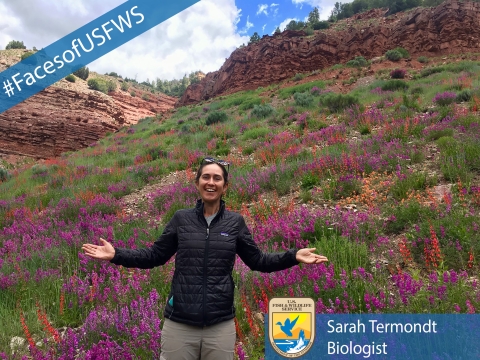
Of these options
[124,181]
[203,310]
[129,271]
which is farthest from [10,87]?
[203,310]

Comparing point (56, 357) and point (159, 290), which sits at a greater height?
point (159, 290)

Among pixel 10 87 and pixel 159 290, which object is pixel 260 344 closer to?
pixel 159 290

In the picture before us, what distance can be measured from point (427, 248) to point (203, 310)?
2728 mm

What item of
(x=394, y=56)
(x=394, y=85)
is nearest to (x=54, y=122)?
(x=394, y=85)

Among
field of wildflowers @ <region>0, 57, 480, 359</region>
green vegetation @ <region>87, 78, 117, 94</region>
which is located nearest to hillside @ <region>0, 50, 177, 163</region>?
green vegetation @ <region>87, 78, 117, 94</region>

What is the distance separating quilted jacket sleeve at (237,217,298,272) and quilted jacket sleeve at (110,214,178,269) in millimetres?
538

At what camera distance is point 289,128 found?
40.2 ft

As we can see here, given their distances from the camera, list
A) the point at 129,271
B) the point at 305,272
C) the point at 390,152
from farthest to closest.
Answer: the point at 390,152 → the point at 129,271 → the point at 305,272

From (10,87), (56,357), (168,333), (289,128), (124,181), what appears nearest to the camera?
(168,333)

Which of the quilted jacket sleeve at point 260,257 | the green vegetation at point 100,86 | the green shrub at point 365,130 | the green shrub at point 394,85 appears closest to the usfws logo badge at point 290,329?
the quilted jacket sleeve at point 260,257

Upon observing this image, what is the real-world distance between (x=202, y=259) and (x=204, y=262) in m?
0.03

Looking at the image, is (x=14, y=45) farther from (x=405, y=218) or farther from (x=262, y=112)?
(x=405, y=218)

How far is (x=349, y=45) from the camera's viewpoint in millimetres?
35531

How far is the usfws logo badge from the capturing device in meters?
2.22
